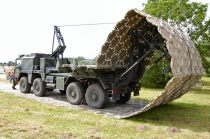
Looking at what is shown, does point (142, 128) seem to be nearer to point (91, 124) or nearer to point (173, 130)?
point (173, 130)

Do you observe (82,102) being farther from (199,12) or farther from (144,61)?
(199,12)

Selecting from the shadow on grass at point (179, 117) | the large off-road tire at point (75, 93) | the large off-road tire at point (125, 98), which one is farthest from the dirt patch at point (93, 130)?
the large off-road tire at point (125, 98)

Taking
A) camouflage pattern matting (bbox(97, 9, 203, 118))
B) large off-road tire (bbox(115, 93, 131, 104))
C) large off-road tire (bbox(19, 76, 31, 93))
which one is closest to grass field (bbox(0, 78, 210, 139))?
camouflage pattern matting (bbox(97, 9, 203, 118))

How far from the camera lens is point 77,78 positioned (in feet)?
47.2

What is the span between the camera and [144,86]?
27.3m

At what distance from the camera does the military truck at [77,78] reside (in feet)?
44.6

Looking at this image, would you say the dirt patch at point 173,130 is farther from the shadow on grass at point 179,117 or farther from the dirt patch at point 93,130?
the dirt patch at point 93,130

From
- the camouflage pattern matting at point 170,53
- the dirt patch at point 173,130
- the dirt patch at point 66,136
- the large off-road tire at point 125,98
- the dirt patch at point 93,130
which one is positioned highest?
the camouflage pattern matting at point 170,53

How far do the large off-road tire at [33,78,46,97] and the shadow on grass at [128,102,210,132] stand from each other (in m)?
6.13

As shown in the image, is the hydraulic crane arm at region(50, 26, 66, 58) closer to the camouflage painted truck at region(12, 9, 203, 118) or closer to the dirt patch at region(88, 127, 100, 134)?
the camouflage painted truck at region(12, 9, 203, 118)

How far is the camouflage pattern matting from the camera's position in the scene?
34.4ft

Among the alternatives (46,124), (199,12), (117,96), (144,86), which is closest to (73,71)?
(117,96)

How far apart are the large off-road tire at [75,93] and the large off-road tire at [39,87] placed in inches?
103

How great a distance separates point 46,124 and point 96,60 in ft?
15.0
